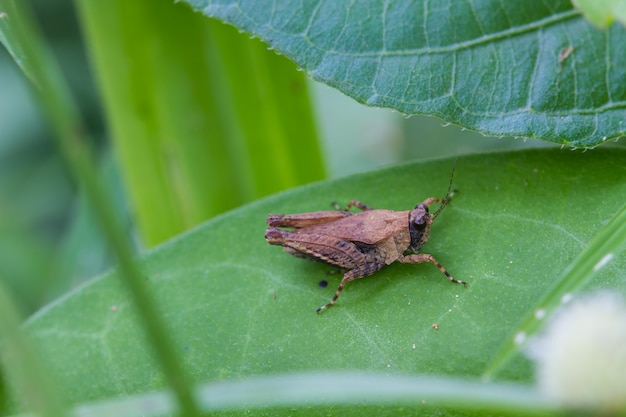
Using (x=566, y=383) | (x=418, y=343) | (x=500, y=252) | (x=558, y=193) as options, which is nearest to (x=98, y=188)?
(x=566, y=383)

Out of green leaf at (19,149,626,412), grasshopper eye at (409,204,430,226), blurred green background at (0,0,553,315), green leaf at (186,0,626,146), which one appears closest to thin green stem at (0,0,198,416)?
green leaf at (19,149,626,412)

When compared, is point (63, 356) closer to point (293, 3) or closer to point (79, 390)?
point (79, 390)

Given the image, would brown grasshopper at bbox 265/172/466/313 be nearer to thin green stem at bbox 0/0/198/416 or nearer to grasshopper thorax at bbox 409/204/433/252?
grasshopper thorax at bbox 409/204/433/252

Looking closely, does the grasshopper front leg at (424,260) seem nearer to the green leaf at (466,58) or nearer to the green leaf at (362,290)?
the green leaf at (362,290)

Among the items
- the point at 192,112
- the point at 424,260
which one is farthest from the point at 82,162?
the point at 192,112

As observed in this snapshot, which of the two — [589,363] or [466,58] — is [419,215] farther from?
[589,363]

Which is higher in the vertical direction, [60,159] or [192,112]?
[192,112]

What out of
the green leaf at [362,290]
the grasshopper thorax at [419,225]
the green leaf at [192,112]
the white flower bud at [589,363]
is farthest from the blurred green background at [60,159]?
the white flower bud at [589,363]
